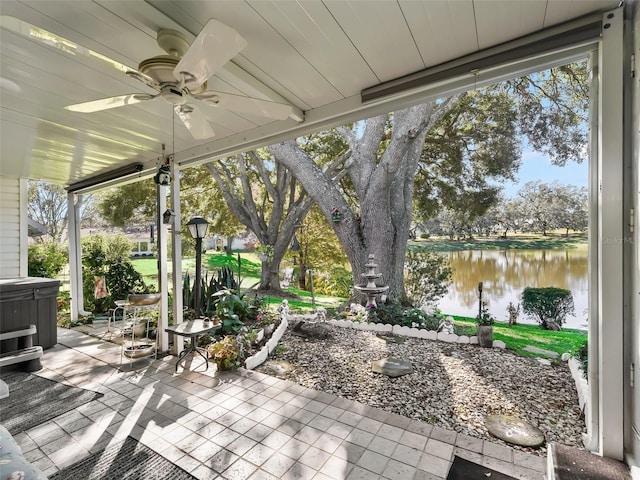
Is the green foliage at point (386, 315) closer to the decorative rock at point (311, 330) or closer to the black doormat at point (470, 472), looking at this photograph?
the decorative rock at point (311, 330)

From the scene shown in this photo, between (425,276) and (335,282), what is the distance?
9.35 feet

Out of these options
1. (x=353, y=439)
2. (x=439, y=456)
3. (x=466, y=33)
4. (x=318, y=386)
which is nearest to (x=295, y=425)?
(x=353, y=439)

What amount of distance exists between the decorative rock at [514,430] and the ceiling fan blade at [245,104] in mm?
2672

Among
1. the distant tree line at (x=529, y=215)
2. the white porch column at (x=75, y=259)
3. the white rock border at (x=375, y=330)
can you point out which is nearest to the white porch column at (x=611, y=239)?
the white rock border at (x=375, y=330)

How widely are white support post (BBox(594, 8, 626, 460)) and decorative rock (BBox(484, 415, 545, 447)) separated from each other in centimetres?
55

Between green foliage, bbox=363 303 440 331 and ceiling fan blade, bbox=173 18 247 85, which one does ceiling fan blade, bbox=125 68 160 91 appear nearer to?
ceiling fan blade, bbox=173 18 247 85

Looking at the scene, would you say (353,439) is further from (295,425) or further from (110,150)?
(110,150)

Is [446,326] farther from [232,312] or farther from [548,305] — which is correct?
[232,312]

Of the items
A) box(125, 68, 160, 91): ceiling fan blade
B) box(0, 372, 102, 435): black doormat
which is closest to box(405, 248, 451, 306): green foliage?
box(0, 372, 102, 435): black doormat

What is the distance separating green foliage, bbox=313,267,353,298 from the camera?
314 inches

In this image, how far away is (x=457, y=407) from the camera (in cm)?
258

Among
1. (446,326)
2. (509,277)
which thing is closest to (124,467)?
(446,326)

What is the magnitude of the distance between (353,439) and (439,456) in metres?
0.56

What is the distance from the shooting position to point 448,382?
3.02 metres
